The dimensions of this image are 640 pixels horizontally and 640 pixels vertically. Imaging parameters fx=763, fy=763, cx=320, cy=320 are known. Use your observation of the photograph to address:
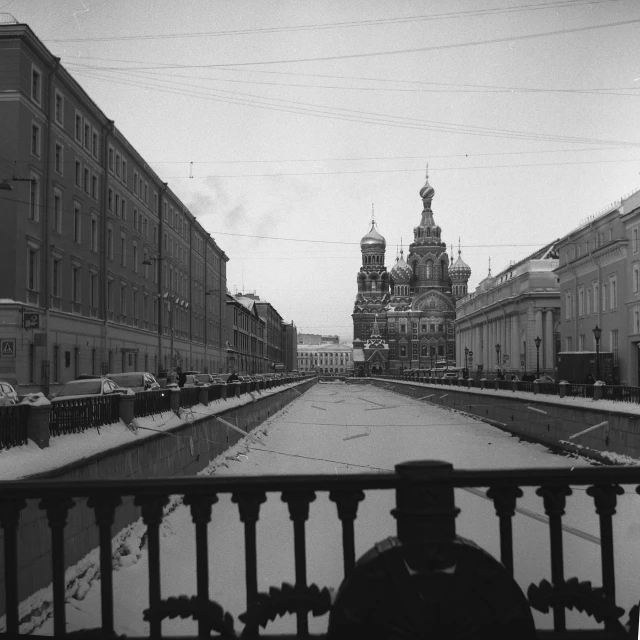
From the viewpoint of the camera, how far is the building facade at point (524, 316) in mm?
70500

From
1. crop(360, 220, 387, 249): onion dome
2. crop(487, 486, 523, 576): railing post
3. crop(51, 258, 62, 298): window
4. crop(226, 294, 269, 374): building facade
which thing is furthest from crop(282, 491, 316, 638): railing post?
crop(360, 220, 387, 249): onion dome

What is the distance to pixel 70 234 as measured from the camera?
3159cm

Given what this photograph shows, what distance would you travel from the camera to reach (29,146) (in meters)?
27.1

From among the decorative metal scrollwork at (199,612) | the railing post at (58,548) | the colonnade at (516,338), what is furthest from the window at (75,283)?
the colonnade at (516,338)

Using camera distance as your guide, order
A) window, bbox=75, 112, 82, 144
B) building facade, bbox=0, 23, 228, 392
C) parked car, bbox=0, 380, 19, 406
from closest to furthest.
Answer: parked car, bbox=0, 380, 19, 406 < building facade, bbox=0, 23, 228, 392 < window, bbox=75, 112, 82, 144

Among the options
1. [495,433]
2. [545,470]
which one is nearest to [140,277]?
[495,433]

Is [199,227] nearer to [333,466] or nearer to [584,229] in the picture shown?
[584,229]

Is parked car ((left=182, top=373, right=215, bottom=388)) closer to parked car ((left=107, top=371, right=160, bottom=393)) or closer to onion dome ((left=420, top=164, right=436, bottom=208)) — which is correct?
parked car ((left=107, top=371, right=160, bottom=393))

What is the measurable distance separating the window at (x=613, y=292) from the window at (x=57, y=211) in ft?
98.0

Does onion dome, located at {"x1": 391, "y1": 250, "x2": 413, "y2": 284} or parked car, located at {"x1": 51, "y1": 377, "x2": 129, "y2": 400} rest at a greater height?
onion dome, located at {"x1": 391, "y1": 250, "x2": 413, "y2": 284}

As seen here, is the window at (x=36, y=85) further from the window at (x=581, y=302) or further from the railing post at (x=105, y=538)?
the window at (x=581, y=302)

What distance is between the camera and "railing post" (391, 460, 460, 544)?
3240 millimetres

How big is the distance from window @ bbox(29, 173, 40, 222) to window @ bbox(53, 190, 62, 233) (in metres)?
1.30

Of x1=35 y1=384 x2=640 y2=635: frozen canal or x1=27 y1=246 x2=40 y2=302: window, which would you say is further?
x1=27 y1=246 x2=40 y2=302: window
